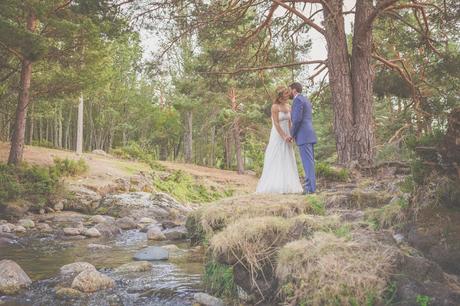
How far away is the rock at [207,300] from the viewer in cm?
445

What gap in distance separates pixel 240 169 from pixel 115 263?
84.0 ft

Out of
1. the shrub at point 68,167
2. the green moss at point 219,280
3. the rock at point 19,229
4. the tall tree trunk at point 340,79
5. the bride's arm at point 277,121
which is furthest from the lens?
the shrub at point 68,167

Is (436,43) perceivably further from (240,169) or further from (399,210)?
(240,169)

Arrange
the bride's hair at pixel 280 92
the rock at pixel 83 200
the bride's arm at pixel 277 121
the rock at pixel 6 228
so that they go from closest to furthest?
1. the bride's hair at pixel 280 92
2. the bride's arm at pixel 277 121
3. the rock at pixel 6 228
4. the rock at pixel 83 200

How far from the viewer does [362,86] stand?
941 cm

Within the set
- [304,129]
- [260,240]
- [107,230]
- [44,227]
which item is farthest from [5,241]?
[260,240]

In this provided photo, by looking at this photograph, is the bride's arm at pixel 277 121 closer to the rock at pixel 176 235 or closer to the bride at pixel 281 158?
the bride at pixel 281 158

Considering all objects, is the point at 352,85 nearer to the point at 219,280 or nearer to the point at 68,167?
the point at 219,280

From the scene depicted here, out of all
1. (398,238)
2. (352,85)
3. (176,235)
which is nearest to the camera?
(398,238)

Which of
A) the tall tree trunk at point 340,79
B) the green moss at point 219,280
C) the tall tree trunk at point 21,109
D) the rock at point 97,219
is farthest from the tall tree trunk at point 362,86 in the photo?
the tall tree trunk at point 21,109

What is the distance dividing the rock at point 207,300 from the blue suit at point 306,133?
3461 millimetres

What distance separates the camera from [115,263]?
6926mm

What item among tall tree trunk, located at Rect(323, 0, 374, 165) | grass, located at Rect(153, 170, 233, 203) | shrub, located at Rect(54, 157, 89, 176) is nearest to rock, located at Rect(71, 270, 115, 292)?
tall tree trunk, located at Rect(323, 0, 374, 165)

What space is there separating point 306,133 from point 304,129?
8 cm
